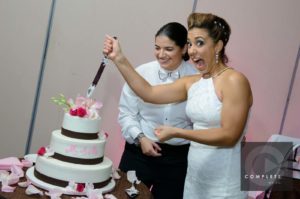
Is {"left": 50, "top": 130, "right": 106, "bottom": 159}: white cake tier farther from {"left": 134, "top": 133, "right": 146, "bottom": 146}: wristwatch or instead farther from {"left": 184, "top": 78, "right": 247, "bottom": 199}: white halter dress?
{"left": 134, "top": 133, "right": 146, "bottom": 146}: wristwatch

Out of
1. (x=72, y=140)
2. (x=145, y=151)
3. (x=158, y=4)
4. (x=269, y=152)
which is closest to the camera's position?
(x=72, y=140)

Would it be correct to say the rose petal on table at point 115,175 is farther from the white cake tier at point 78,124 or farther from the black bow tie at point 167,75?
the black bow tie at point 167,75

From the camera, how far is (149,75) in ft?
7.88

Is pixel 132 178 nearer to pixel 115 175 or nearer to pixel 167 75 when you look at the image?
pixel 115 175

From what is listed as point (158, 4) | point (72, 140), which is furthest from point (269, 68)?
point (72, 140)

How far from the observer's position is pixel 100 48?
3133 millimetres

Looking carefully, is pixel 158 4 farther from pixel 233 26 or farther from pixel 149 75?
pixel 149 75

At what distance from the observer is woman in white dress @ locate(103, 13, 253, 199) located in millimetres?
1711

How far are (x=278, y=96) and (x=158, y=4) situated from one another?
1142 mm

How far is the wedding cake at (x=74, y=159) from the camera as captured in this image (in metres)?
1.67

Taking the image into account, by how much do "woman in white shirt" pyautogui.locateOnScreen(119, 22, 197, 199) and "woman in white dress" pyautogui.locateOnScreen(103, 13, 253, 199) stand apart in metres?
0.33

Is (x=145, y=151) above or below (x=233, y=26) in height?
below

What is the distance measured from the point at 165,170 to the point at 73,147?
741 millimetres

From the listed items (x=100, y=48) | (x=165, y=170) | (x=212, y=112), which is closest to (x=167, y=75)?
(x=165, y=170)
